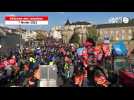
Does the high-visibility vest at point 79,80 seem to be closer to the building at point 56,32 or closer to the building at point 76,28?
the building at point 76,28

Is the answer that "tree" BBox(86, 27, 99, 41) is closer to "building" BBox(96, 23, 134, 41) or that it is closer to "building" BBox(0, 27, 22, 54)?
"building" BBox(96, 23, 134, 41)

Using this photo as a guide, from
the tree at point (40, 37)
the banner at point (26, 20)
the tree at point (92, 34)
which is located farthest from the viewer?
the tree at point (40, 37)

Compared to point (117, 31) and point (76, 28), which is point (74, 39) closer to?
point (76, 28)

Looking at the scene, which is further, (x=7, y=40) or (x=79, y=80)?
(x=79, y=80)

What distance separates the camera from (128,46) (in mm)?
8523

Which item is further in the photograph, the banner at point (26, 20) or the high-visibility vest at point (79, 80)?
the high-visibility vest at point (79, 80)

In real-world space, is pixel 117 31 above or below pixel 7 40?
above

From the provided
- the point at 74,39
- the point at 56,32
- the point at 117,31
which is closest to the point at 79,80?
the point at 74,39

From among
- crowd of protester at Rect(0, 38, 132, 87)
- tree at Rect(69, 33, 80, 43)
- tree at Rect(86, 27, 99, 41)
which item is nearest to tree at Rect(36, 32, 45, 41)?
crowd of protester at Rect(0, 38, 132, 87)

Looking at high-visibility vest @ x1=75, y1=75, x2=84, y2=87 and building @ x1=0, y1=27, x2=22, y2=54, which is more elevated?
building @ x1=0, y1=27, x2=22, y2=54

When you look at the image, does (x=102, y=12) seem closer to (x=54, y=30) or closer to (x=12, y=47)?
(x=54, y=30)

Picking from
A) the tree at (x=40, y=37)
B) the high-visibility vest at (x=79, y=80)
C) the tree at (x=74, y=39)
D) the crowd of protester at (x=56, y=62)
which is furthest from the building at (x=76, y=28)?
the high-visibility vest at (x=79, y=80)

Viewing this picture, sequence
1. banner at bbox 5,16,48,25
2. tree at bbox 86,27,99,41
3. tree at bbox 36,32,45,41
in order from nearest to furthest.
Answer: banner at bbox 5,16,48,25 → tree at bbox 86,27,99,41 → tree at bbox 36,32,45,41
